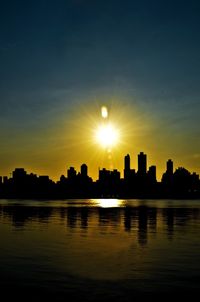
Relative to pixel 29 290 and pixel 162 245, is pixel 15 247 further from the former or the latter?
pixel 29 290

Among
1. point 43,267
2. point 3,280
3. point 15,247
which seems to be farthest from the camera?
point 15,247

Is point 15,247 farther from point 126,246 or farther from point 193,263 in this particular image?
point 193,263

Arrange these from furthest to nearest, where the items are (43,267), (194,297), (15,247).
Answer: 1. (15,247)
2. (43,267)
3. (194,297)

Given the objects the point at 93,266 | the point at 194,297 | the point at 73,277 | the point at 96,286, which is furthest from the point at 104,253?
the point at 194,297

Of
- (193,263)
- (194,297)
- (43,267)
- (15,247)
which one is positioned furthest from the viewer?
(15,247)

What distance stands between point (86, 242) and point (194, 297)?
26759 mm

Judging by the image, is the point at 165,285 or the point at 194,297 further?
the point at 165,285

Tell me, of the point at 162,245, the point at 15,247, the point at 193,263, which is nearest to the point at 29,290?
the point at 193,263

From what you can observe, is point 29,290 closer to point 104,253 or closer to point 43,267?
point 43,267

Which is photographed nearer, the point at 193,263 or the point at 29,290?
the point at 29,290

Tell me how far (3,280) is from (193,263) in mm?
15192

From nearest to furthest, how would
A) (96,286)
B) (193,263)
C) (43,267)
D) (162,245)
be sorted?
(96,286) → (43,267) → (193,263) → (162,245)

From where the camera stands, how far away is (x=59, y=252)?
1628 inches

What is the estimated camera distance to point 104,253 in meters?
40.9
